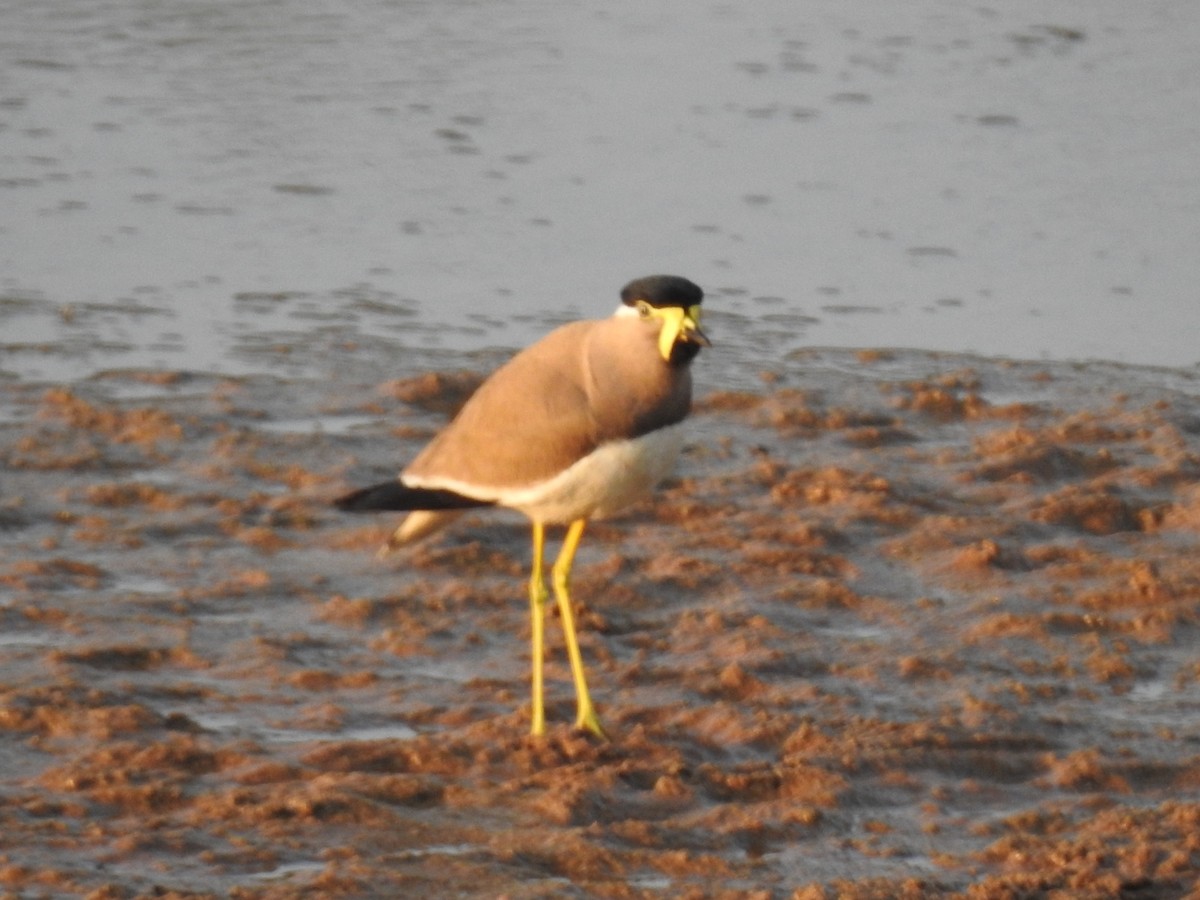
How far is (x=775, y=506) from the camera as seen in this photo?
6.76 meters

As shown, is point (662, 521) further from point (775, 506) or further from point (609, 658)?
point (609, 658)

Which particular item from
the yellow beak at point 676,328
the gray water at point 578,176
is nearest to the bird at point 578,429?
the yellow beak at point 676,328

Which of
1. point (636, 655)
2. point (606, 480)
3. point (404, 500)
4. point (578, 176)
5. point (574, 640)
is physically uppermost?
point (606, 480)

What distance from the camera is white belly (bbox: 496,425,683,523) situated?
5.03 m

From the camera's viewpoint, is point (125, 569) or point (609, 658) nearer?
point (609, 658)

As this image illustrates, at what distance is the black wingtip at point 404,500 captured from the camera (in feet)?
17.3

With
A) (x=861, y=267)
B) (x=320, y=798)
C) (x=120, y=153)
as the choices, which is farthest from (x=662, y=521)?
(x=120, y=153)

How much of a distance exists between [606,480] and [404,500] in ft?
1.76

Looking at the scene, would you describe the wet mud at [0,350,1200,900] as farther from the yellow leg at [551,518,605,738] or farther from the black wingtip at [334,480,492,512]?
the black wingtip at [334,480,492,512]

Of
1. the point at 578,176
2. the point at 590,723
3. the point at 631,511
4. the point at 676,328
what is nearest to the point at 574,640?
the point at 590,723

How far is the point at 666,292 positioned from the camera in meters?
5.03

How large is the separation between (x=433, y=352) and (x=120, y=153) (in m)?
2.68

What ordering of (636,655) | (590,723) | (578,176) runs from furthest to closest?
(578,176), (636,655), (590,723)

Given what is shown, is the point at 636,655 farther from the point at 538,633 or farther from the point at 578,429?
the point at 578,429
